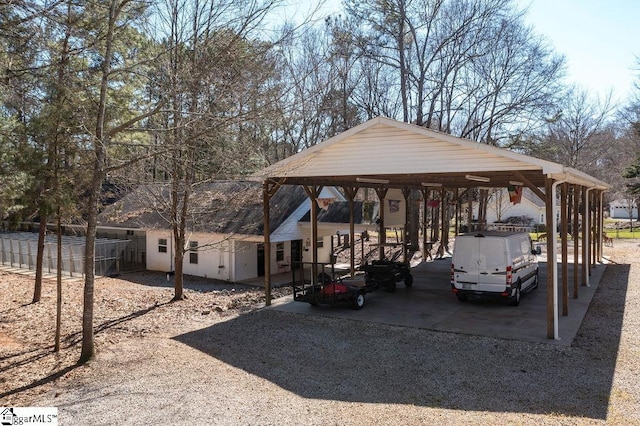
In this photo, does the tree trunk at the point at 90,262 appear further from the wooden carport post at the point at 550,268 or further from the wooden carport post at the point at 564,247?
the wooden carport post at the point at 564,247

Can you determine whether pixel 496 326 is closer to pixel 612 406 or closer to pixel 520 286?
pixel 520 286

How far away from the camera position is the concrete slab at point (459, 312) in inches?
411

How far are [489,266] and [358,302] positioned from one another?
3505 mm

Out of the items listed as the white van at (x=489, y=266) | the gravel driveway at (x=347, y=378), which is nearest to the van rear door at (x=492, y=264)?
the white van at (x=489, y=266)

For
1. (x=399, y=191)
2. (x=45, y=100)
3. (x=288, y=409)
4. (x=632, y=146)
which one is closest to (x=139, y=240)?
(x=399, y=191)

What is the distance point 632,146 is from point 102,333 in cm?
4216

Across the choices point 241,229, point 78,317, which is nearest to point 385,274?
point 241,229

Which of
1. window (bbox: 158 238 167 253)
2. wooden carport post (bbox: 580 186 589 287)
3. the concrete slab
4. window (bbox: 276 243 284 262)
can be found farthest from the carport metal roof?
window (bbox: 158 238 167 253)

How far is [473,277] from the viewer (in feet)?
41.6

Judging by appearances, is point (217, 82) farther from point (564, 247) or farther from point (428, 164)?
point (564, 247)

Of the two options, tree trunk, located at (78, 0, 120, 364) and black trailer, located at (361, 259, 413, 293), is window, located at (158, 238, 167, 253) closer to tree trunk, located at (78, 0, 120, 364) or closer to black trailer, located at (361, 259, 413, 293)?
black trailer, located at (361, 259, 413, 293)

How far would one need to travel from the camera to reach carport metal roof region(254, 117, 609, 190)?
10195 millimetres

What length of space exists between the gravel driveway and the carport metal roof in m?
3.55

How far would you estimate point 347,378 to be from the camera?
25.7ft
